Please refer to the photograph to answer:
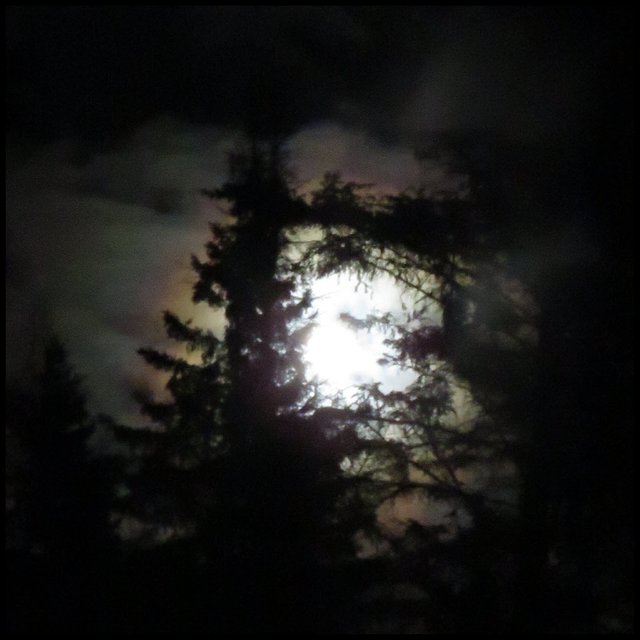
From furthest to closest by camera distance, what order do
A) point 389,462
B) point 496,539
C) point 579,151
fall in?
point 389,462, point 496,539, point 579,151

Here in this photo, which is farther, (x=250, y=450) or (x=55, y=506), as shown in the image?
(x=55, y=506)

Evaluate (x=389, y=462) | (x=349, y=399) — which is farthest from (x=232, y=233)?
(x=389, y=462)

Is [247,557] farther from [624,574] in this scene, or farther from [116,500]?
[624,574]

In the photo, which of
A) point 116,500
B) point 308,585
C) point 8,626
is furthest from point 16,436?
point 308,585

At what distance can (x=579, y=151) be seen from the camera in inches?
214

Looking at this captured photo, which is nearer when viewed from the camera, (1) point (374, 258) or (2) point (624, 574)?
(2) point (624, 574)

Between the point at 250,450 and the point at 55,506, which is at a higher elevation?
the point at 250,450

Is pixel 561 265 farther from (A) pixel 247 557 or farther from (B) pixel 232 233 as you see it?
(A) pixel 247 557

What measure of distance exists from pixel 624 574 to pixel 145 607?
4589 millimetres

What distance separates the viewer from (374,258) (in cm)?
624

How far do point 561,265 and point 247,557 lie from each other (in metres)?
4.34

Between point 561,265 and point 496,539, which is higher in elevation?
point 561,265

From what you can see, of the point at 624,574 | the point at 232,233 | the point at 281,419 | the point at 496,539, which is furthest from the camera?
the point at 232,233

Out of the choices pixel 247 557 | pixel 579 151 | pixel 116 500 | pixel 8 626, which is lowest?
pixel 8 626
